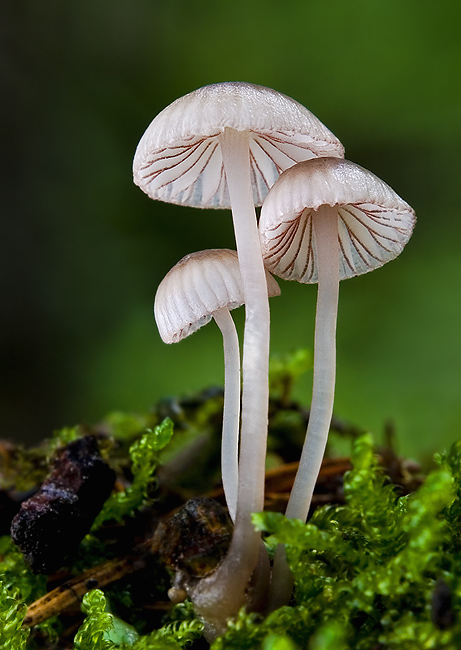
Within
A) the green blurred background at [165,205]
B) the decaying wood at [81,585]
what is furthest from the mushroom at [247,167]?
the green blurred background at [165,205]

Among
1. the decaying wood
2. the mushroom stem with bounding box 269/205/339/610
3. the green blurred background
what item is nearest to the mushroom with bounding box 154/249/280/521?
the mushroom stem with bounding box 269/205/339/610

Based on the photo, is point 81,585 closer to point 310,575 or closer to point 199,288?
point 310,575

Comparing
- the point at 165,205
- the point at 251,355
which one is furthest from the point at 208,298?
the point at 165,205

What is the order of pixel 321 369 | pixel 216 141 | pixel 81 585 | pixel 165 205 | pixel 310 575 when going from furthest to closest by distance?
pixel 165 205 → pixel 216 141 → pixel 81 585 → pixel 321 369 → pixel 310 575

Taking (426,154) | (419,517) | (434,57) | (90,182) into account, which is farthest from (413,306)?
(419,517)

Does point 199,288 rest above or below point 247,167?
below

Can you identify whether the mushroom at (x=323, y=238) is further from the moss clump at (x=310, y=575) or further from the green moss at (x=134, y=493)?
the green moss at (x=134, y=493)

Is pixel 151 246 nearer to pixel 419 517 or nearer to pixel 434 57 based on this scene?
pixel 434 57
